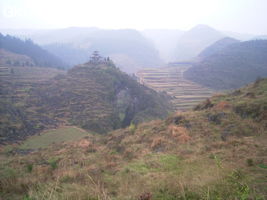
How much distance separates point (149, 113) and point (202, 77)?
127ft

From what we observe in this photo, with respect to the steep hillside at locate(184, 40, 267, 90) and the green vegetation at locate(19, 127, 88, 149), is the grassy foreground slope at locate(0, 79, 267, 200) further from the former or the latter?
the steep hillside at locate(184, 40, 267, 90)

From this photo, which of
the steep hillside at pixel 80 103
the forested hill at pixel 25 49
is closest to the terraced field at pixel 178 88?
the steep hillside at pixel 80 103

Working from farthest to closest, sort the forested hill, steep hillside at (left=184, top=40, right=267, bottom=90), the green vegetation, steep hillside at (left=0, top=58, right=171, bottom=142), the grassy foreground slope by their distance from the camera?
the forested hill → steep hillside at (left=184, top=40, right=267, bottom=90) → steep hillside at (left=0, top=58, right=171, bottom=142) → the green vegetation → the grassy foreground slope

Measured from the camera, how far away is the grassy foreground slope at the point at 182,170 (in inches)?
111

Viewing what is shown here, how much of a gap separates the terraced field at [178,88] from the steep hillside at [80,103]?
173 inches

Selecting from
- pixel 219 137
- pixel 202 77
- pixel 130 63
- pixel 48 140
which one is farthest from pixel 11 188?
pixel 130 63

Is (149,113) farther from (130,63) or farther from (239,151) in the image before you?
(130,63)

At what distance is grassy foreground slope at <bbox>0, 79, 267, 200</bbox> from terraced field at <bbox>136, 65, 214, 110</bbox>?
33230mm

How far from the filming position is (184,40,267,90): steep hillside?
6469cm

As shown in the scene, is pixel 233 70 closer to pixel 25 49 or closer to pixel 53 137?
pixel 53 137

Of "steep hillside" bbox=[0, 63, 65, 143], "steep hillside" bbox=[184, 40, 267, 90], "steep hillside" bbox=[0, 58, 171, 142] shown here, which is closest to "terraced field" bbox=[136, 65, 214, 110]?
"steep hillside" bbox=[0, 58, 171, 142]

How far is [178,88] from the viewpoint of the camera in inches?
2443

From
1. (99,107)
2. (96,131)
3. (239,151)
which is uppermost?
(239,151)

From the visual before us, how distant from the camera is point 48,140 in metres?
27.2
